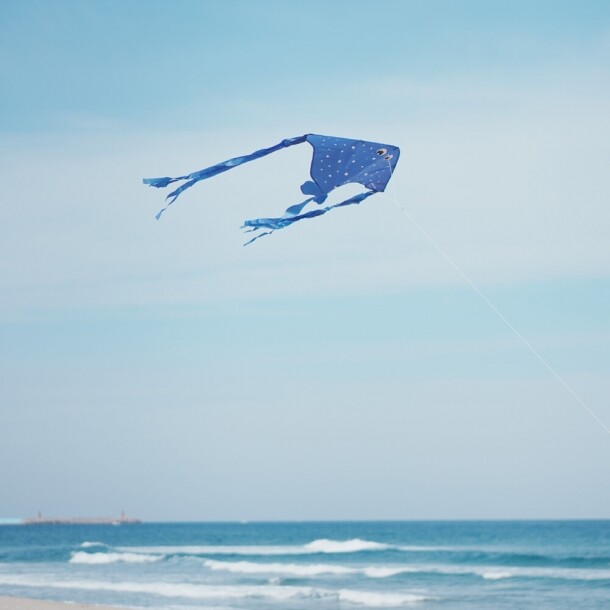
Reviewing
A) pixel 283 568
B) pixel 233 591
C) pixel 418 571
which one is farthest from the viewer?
pixel 283 568

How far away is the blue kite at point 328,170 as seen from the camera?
8422 millimetres

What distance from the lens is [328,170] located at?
848 cm

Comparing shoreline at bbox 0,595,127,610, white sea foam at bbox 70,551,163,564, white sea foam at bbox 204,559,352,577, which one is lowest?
shoreline at bbox 0,595,127,610

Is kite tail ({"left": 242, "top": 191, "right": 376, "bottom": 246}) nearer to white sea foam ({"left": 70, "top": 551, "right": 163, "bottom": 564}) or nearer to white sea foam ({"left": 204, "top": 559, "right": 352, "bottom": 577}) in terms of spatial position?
white sea foam ({"left": 204, "top": 559, "right": 352, "bottom": 577})

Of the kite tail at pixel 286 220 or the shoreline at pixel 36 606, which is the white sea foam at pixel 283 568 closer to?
the shoreline at pixel 36 606

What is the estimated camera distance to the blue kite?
842 centimetres

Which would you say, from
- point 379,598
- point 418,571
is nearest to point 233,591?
point 379,598

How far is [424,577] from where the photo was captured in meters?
28.7

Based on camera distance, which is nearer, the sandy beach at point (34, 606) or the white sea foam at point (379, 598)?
the sandy beach at point (34, 606)

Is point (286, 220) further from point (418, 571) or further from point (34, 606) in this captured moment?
point (418, 571)

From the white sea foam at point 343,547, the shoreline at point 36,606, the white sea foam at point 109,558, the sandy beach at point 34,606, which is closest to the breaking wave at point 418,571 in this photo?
the white sea foam at point 109,558

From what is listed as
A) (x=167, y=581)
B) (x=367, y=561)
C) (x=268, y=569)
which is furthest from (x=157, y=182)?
(x=367, y=561)

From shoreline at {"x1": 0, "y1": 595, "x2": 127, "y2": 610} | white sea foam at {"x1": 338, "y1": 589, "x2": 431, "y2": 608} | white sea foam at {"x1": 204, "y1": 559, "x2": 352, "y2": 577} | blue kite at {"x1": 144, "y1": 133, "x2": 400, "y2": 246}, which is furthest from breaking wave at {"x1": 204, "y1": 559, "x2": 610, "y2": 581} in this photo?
blue kite at {"x1": 144, "y1": 133, "x2": 400, "y2": 246}

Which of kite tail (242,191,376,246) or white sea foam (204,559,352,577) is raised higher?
kite tail (242,191,376,246)
